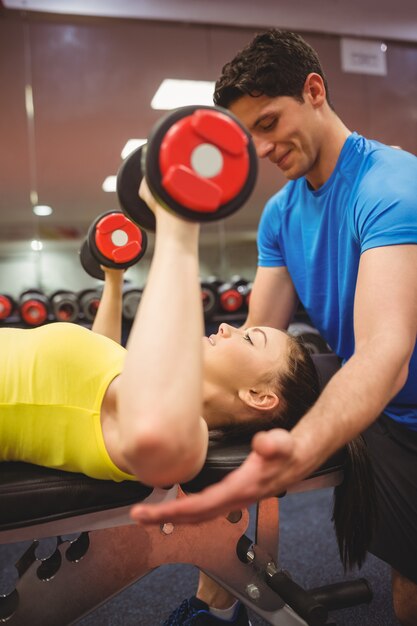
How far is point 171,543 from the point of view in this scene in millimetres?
1005

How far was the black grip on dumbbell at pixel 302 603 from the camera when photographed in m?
0.96

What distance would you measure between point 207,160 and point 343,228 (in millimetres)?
720

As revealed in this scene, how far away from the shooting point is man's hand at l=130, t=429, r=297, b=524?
571mm

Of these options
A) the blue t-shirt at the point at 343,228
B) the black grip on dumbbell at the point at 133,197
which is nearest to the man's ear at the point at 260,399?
the blue t-shirt at the point at 343,228

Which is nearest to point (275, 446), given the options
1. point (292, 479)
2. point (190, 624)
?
point (292, 479)

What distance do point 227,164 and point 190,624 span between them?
1.01m

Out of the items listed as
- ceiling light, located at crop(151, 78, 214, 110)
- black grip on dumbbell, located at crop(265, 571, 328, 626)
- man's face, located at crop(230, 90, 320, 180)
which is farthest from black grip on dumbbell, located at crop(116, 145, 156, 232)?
ceiling light, located at crop(151, 78, 214, 110)

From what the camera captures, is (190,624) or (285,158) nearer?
(190,624)

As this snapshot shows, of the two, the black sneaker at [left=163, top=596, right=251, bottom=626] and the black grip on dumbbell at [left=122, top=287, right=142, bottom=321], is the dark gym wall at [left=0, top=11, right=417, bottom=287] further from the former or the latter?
the black sneaker at [left=163, top=596, right=251, bottom=626]

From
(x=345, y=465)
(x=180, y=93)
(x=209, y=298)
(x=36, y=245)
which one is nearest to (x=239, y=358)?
(x=345, y=465)

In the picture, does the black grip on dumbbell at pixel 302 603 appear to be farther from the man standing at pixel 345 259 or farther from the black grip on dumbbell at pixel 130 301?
the black grip on dumbbell at pixel 130 301

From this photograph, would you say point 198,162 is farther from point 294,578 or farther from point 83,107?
point 83,107

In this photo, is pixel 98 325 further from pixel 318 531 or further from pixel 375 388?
pixel 318 531

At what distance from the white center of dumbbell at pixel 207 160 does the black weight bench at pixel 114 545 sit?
534mm
